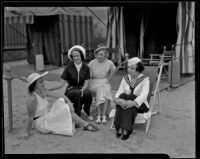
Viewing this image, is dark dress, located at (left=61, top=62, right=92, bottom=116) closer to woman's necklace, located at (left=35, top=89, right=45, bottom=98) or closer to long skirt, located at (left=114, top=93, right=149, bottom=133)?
woman's necklace, located at (left=35, top=89, right=45, bottom=98)

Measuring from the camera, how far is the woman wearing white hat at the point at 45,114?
4.01 meters

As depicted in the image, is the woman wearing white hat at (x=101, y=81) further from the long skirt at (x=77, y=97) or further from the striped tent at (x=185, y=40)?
the striped tent at (x=185, y=40)

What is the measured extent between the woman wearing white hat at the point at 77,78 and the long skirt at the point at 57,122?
1.37 feet

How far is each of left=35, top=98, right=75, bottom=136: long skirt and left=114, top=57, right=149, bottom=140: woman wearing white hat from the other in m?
0.71

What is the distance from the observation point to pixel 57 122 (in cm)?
412

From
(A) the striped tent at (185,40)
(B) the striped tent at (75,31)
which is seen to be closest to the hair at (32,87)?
(A) the striped tent at (185,40)

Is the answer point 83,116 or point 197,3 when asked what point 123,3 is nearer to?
point 197,3

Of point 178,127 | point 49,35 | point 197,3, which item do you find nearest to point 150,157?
point 178,127

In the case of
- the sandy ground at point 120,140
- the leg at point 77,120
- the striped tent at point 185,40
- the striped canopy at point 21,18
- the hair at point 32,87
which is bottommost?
the sandy ground at point 120,140

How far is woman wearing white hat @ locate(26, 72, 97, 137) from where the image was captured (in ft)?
13.1

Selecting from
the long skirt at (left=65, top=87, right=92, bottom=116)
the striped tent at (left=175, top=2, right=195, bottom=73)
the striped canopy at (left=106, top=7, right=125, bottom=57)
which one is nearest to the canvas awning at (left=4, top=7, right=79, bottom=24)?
the striped canopy at (left=106, top=7, right=125, bottom=57)

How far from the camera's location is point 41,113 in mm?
4238

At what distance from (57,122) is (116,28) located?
584 centimetres

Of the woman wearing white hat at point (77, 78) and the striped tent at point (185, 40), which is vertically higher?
the striped tent at point (185, 40)
